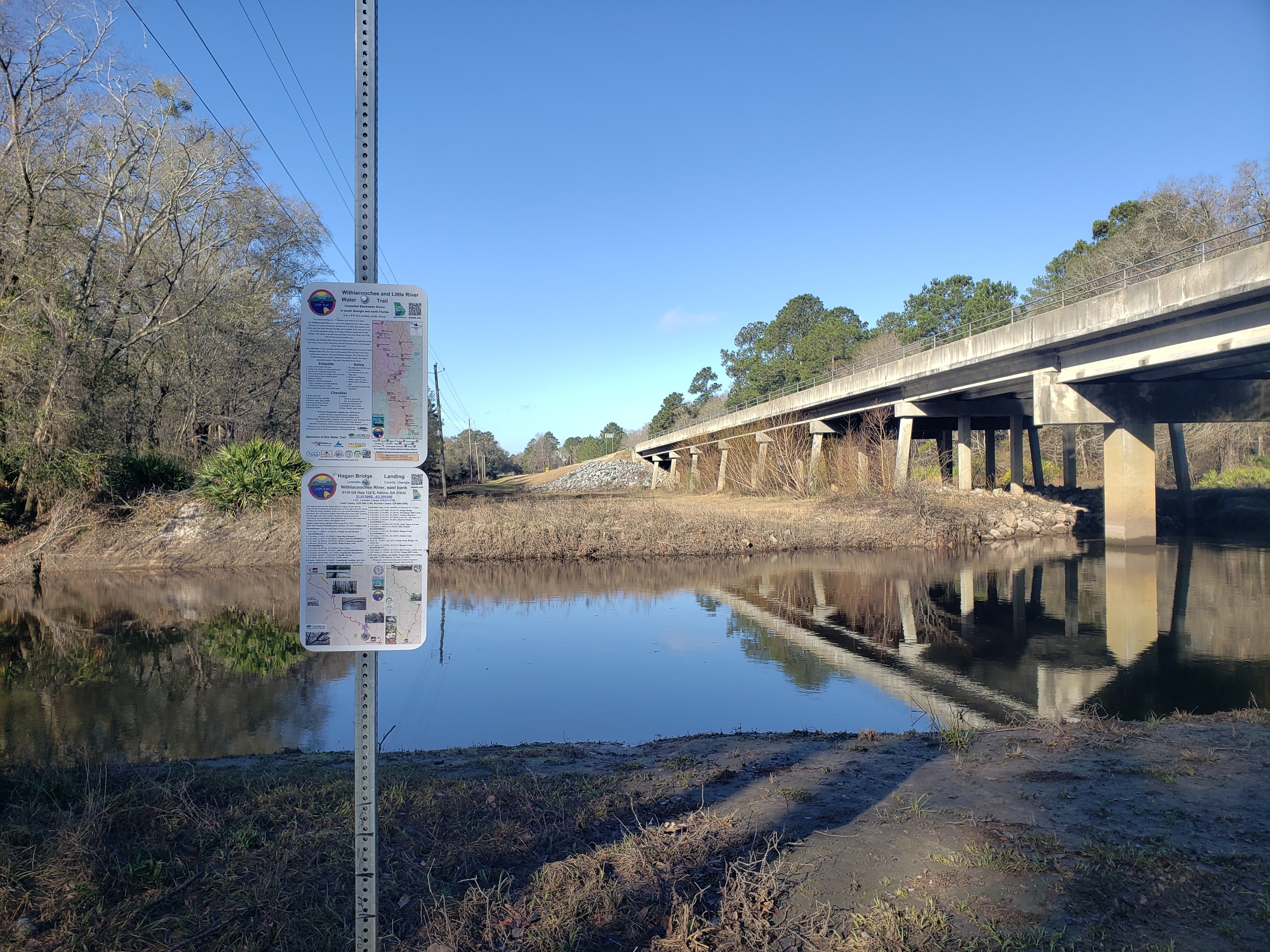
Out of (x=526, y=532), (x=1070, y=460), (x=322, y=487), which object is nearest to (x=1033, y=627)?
(x=322, y=487)

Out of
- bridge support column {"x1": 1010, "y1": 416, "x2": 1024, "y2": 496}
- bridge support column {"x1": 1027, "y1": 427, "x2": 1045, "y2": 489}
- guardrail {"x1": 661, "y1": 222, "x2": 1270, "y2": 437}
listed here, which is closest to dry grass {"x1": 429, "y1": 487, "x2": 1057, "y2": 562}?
bridge support column {"x1": 1010, "y1": 416, "x2": 1024, "y2": 496}

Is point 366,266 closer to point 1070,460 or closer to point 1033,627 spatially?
point 1033,627

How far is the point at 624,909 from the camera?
338 cm

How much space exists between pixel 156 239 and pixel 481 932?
33376 mm

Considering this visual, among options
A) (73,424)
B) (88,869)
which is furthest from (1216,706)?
(73,424)

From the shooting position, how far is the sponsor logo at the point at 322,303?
310 centimetres

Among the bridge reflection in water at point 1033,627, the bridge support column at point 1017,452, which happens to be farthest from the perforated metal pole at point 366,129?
the bridge support column at point 1017,452

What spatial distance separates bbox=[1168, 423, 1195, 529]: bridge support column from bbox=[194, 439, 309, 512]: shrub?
34101 mm

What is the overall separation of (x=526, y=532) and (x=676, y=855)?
20302 millimetres

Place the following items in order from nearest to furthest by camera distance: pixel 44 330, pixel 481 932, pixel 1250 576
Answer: pixel 481 932
pixel 1250 576
pixel 44 330

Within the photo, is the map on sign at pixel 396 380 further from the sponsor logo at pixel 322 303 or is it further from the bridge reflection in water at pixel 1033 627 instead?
the bridge reflection in water at pixel 1033 627

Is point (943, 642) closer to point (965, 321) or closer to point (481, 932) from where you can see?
point (481, 932)

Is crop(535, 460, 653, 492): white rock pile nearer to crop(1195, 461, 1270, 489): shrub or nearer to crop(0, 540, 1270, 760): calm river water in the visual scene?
crop(1195, 461, 1270, 489): shrub

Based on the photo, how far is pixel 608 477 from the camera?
274 ft
